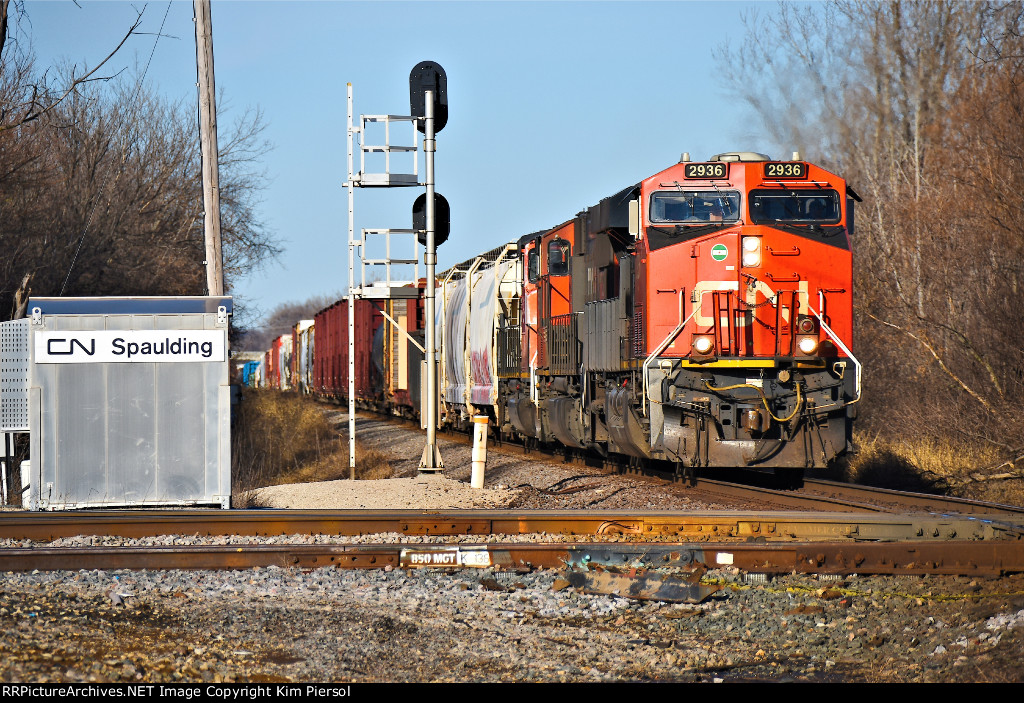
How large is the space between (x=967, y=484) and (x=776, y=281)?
12.5 feet

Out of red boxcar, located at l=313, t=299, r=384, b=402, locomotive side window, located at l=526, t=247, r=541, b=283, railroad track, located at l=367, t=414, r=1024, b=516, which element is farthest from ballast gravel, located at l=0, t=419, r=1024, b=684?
red boxcar, located at l=313, t=299, r=384, b=402

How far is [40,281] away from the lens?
21.7m

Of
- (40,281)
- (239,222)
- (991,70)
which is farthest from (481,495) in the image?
(239,222)

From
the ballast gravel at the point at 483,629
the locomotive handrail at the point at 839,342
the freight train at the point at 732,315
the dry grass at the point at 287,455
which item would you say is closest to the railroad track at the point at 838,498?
the freight train at the point at 732,315

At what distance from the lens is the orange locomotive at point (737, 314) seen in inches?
471

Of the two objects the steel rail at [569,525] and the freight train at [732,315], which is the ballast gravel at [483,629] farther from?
the freight train at [732,315]

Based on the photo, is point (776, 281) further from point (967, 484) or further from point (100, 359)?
point (100, 359)

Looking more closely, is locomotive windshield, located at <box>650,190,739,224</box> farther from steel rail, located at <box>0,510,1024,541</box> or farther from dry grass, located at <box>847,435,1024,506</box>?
steel rail, located at <box>0,510,1024,541</box>

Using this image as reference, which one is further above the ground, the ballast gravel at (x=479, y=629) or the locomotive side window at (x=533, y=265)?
the locomotive side window at (x=533, y=265)

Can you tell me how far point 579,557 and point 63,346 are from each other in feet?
18.2

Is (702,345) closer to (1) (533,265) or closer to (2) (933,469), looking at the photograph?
(2) (933,469)

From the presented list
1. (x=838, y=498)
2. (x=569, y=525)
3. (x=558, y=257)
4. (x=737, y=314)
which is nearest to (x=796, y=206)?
(x=737, y=314)

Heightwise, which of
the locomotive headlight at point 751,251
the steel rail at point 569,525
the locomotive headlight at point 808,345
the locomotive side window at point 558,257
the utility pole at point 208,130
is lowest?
the steel rail at point 569,525

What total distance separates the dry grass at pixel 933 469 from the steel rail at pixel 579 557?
5311mm
